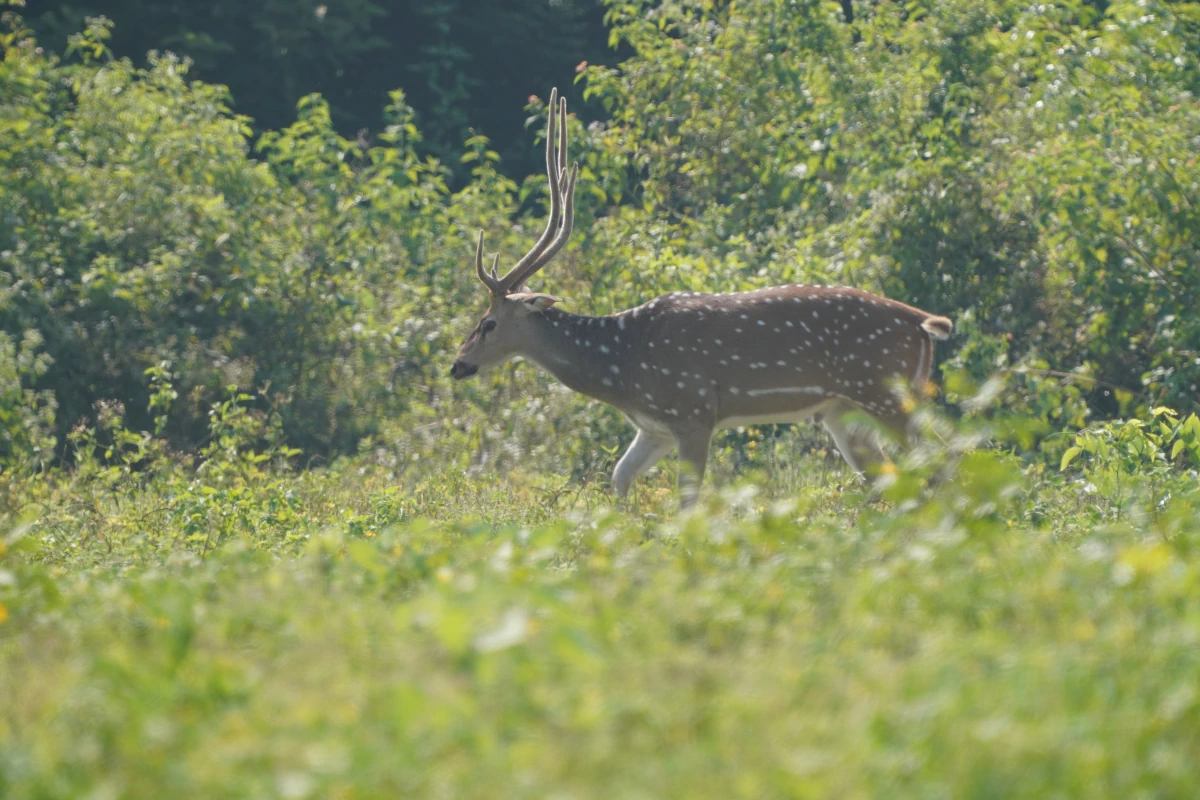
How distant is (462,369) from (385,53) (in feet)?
45.8

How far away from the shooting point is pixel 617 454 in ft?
35.1

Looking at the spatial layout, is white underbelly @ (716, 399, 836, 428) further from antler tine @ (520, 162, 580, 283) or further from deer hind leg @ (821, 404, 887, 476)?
antler tine @ (520, 162, 580, 283)

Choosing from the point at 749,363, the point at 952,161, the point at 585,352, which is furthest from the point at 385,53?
the point at 749,363

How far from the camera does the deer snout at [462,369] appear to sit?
9.34m

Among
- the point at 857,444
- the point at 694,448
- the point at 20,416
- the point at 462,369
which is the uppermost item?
the point at 462,369

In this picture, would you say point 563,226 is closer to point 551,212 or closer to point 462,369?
point 551,212

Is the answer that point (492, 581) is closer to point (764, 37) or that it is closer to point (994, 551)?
point (994, 551)

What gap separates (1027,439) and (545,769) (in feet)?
7.72

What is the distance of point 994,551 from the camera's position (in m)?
4.45

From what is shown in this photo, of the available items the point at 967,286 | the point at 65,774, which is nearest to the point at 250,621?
the point at 65,774

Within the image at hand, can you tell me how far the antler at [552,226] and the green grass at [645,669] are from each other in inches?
157

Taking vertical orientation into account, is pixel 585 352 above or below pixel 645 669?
below

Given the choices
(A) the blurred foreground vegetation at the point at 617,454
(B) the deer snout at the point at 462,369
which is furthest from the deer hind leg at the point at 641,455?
(B) the deer snout at the point at 462,369

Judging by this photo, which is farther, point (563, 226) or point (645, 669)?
point (563, 226)
